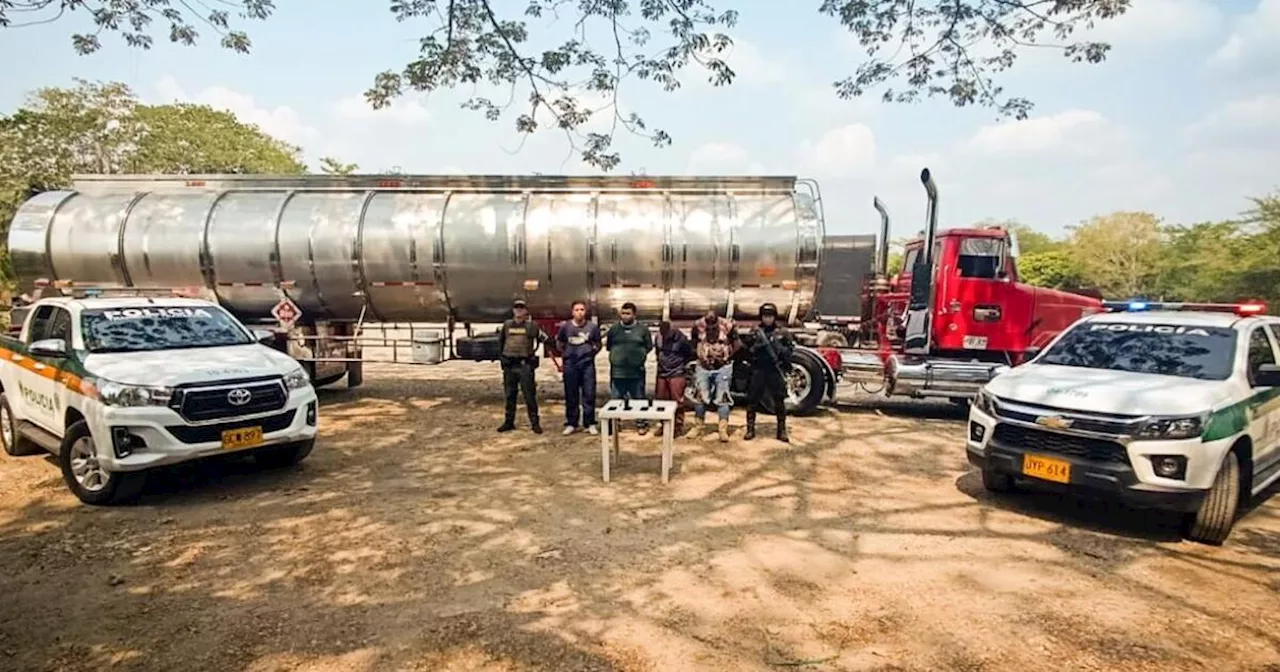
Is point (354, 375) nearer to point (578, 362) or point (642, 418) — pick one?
point (578, 362)

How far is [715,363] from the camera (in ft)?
29.3

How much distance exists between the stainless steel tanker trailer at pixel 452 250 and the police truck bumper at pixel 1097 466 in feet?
15.0

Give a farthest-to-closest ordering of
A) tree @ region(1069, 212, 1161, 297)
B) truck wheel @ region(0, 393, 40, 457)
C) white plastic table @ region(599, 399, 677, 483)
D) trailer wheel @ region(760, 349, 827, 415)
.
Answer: tree @ region(1069, 212, 1161, 297)
trailer wheel @ region(760, 349, 827, 415)
truck wheel @ region(0, 393, 40, 457)
white plastic table @ region(599, 399, 677, 483)

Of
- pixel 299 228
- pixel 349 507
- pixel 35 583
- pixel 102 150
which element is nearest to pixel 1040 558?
pixel 349 507

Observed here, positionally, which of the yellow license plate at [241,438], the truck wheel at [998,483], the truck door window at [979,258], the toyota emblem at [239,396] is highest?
the truck door window at [979,258]

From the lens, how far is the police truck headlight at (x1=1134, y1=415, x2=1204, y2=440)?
17.0 ft

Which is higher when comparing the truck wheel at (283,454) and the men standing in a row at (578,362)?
the men standing in a row at (578,362)

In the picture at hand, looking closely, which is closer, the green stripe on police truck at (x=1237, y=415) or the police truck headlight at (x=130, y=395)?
the green stripe on police truck at (x=1237, y=415)

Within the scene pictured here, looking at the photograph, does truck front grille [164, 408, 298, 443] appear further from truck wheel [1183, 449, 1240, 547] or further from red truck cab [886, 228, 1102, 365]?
red truck cab [886, 228, 1102, 365]

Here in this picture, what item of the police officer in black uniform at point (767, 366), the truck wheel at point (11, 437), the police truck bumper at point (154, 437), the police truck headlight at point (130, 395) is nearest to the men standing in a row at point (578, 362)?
the police officer in black uniform at point (767, 366)

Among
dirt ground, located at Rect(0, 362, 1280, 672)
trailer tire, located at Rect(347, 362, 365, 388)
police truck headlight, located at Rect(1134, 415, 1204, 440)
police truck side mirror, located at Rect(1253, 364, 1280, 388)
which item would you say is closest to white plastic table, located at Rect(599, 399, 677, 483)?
dirt ground, located at Rect(0, 362, 1280, 672)

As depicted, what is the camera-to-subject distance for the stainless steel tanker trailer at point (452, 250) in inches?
421

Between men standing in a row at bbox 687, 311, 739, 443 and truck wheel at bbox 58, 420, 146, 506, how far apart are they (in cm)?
599

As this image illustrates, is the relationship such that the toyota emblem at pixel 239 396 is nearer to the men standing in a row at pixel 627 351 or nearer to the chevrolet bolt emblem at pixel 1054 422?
the men standing in a row at pixel 627 351
